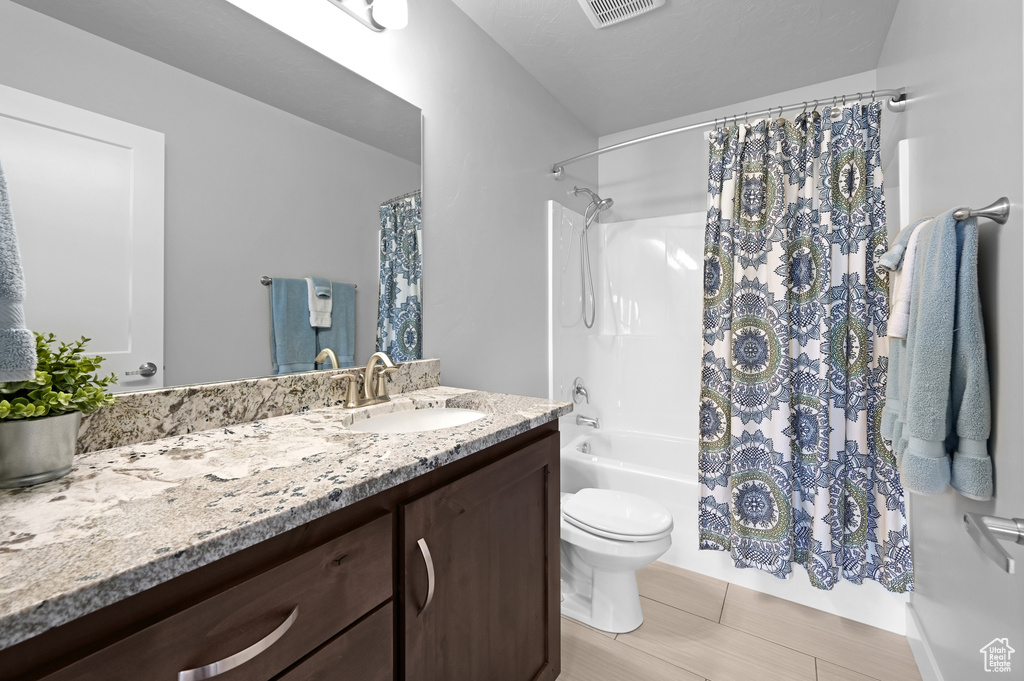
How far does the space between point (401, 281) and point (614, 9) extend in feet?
4.54

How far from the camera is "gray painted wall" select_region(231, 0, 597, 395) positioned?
149 centimetres

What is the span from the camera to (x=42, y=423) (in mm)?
686

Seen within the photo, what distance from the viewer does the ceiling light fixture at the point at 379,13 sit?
1.38 m

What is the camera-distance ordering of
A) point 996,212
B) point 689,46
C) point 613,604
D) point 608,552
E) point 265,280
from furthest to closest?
point 689,46 → point 613,604 → point 608,552 → point 265,280 → point 996,212

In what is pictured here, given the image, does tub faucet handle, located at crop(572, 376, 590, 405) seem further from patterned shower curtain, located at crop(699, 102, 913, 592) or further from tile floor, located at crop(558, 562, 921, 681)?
tile floor, located at crop(558, 562, 921, 681)

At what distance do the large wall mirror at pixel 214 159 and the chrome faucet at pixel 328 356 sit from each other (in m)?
0.09

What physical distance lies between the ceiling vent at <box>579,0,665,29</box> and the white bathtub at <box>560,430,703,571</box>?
2.03 meters

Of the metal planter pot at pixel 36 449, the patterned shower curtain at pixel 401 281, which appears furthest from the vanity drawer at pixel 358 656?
the patterned shower curtain at pixel 401 281

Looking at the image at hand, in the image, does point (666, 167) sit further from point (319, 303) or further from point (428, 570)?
point (428, 570)

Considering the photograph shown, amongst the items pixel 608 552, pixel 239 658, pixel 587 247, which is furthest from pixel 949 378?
pixel 587 247

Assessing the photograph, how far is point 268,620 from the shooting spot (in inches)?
24.0

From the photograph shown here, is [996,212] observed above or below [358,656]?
above

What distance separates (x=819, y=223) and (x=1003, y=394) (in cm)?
110

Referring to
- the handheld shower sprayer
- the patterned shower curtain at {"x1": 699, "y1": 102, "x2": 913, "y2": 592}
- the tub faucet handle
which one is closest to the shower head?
the handheld shower sprayer
